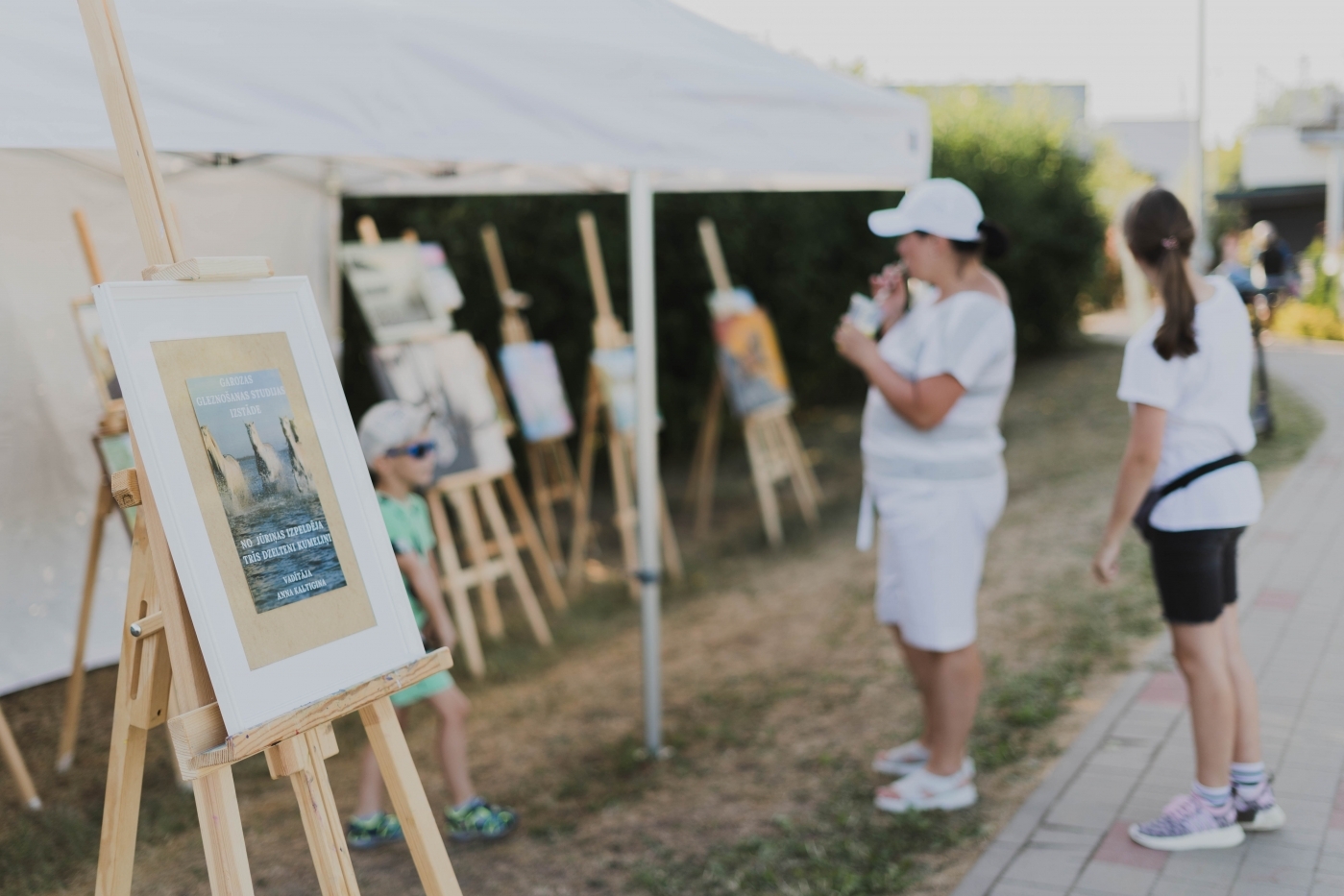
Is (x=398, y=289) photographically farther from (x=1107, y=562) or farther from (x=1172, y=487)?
(x=1172, y=487)

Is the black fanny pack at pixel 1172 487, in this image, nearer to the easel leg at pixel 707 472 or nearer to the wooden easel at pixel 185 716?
the wooden easel at pixel 185 716

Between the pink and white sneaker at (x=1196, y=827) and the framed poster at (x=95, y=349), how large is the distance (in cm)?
320

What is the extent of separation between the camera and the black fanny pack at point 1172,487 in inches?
101

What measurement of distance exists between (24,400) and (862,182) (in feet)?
10.9

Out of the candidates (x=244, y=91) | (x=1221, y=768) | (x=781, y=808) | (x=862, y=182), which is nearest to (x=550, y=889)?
(x=781, y=808)

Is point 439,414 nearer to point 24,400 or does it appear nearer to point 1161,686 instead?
point 24,400

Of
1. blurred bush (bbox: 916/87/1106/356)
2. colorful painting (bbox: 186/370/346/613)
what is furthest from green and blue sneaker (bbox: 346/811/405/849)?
blurred bush (bbox: 916/87/1106/356)

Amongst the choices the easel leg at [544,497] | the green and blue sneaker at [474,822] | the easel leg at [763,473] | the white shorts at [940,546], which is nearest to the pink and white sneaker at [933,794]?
the white shorts at [940,546]

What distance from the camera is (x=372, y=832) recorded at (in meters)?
3.13

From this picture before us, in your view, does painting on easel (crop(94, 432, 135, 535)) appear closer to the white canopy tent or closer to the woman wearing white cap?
the white canopy tent

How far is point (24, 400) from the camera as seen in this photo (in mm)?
3342

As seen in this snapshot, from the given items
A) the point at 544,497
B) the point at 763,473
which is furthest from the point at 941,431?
the point at 763,473

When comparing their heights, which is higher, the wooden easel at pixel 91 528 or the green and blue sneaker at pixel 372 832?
the wooden easel at pixel 91 528

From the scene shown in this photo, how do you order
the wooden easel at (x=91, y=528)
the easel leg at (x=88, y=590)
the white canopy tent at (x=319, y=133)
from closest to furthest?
the white canopy tent at (x=319, y=133), the wooden easel at (x=91, y=528), the easel leg at (x=88, y=590)
